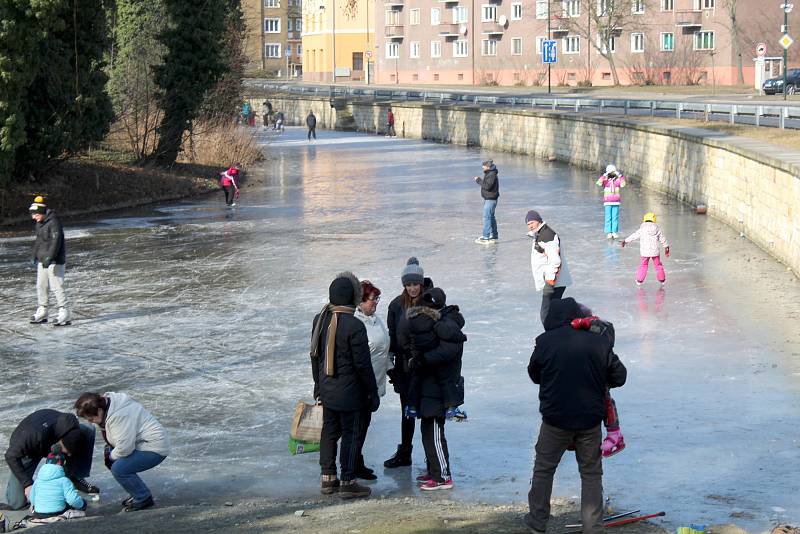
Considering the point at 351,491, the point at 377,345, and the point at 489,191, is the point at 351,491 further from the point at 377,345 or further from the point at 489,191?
the point at 489,191

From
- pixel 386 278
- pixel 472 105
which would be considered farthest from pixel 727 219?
pixel 472 105

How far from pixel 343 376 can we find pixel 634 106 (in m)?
37.2

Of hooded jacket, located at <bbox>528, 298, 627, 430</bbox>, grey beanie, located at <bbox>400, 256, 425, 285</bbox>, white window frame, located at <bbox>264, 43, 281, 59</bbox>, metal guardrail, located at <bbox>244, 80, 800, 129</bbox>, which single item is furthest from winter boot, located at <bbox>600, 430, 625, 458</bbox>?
white window frame, located at <bbox>264, 43, 281, 59</bbox>

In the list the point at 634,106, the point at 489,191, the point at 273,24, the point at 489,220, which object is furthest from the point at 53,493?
the point at 273,24

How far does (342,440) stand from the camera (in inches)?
354

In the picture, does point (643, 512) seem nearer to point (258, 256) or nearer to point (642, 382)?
point (642, 382)

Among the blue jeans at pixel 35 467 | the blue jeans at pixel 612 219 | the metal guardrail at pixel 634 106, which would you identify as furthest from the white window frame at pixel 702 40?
the blue jeans at pixel 35 467

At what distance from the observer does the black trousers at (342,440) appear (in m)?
8.90

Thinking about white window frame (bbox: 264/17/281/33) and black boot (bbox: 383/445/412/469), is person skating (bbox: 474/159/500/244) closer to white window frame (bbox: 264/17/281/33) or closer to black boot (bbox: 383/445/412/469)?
black boot (bbox: 383/445/412/469)

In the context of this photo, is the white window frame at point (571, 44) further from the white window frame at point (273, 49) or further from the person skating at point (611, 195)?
the person skating at point (611, 195)

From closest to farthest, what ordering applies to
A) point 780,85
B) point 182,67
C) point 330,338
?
point 330,338 < point 182,67 < point 780,85

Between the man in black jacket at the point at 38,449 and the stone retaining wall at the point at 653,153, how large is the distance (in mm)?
11977

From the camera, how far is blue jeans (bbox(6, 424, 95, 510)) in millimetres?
9164

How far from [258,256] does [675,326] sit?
8.96 meters
